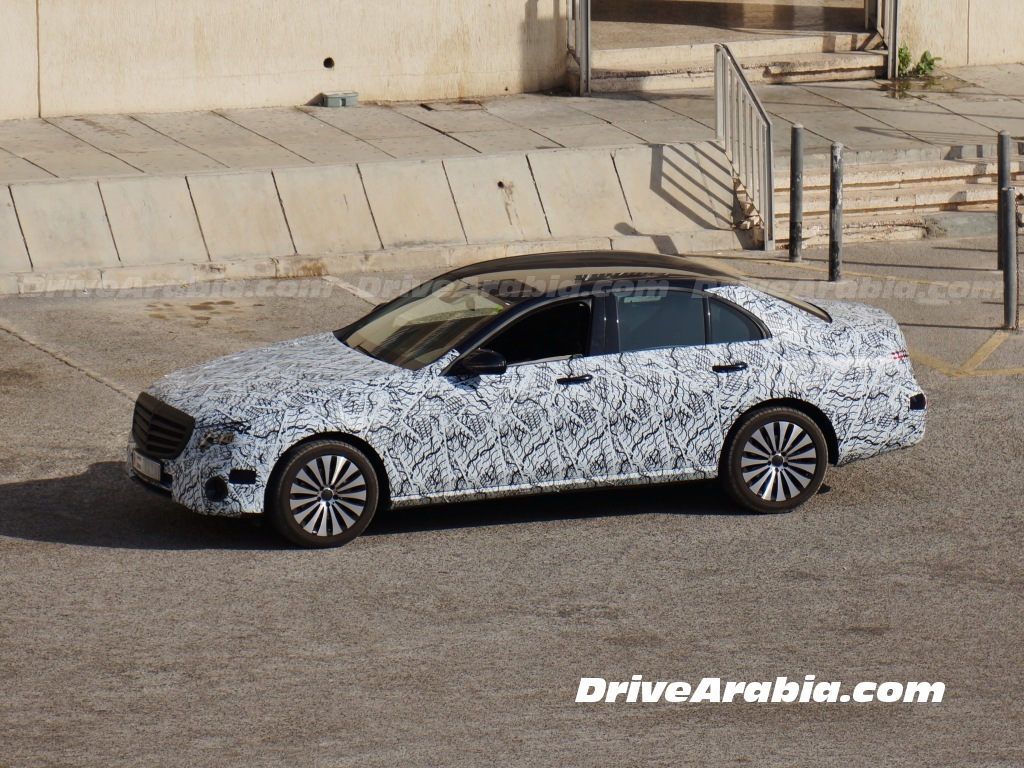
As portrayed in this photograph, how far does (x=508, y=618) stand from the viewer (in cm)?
779

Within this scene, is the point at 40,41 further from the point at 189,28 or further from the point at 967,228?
the point at 967,228

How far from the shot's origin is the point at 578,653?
7359mm

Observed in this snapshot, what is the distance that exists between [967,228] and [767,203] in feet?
8.06

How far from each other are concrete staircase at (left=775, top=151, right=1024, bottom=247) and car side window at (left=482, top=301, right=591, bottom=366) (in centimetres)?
841

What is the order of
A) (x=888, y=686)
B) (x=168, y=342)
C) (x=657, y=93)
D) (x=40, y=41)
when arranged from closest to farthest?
1. (x=888, y=686)
2. (x=168, y=342)
3. (x=40, y=41)
4. (x=657, y=93)

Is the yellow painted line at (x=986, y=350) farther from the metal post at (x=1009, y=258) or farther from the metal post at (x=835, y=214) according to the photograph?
the metal post at (x=835, y=214)

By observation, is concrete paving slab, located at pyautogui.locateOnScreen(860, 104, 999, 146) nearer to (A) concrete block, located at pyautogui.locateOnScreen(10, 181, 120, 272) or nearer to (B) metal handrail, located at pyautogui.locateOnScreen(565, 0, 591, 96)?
(B) metal handrail, located at pyautogui.locateOnScreen(565, 0, 591, 96)

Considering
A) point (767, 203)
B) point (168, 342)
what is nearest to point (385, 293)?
point (168, 342)

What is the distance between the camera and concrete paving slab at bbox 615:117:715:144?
58.9ft

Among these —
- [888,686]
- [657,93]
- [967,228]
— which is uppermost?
[657,93]

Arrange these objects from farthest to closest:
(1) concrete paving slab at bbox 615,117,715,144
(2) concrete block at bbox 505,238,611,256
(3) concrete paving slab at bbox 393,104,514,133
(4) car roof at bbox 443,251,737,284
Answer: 1. (3) concrete paving slab at bbox 393,104,514,133
2. (1) concrete paving slab at bbox 615,117,715,144
3. (2) concrete block at bbox 505,238,611,256
4. (4) car roof at bbox 443,251,737,284

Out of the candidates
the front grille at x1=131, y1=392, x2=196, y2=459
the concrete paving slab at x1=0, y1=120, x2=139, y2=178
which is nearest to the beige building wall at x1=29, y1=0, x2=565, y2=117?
the concrete paving slab at x1=0, y1=120, x2=139, y2=178

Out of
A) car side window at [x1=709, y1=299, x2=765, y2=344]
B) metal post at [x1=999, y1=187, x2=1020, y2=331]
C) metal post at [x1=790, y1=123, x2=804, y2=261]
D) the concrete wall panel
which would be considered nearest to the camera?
car side window at [x1=709, y1=299, x2=765, y2=344]

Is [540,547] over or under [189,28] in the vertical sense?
under
